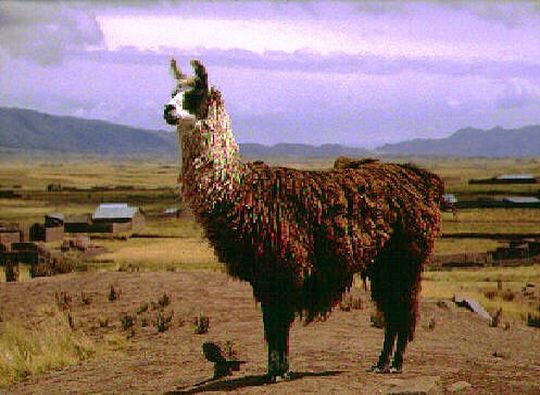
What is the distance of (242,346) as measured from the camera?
13727mm

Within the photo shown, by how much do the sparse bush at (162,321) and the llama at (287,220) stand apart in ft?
19.5

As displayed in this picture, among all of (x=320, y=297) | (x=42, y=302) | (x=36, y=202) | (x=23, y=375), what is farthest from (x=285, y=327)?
(x=36, y=202)

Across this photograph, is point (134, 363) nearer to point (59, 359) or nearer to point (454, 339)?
point (59, 359)

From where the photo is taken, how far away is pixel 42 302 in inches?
746

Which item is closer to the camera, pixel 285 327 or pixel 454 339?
pixel 285 327

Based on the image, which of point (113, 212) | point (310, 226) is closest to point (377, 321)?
point (310, 226)

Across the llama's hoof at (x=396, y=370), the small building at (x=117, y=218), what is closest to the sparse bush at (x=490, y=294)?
the llama's hoof at (x=396, y=370)

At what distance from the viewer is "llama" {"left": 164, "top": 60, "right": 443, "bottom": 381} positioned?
1006 cm

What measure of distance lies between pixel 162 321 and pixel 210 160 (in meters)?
6.95

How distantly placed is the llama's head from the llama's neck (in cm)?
10

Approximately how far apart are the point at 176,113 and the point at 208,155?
0.66 m

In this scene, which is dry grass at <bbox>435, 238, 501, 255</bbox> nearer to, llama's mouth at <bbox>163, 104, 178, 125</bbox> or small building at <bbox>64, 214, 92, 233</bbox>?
small building at <bbox>64, 214, 92, 233</bbox>

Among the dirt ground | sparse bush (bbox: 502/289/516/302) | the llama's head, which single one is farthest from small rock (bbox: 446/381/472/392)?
sparse bush (bbox: 502/289/516/302)

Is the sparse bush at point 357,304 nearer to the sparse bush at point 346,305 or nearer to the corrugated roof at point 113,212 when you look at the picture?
the sparse bush at point 346,305
